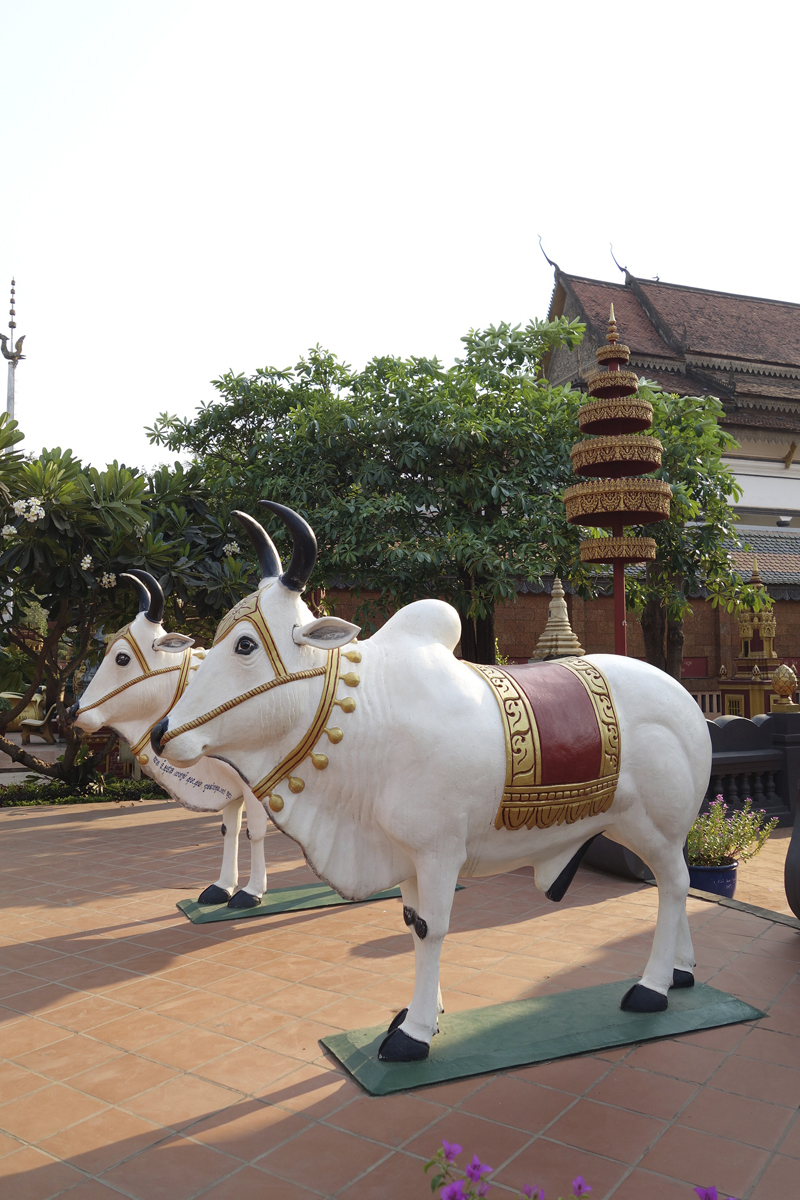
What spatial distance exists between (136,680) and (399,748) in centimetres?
268

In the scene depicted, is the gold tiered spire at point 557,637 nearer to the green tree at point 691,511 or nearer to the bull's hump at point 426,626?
the green tree at point 691,511


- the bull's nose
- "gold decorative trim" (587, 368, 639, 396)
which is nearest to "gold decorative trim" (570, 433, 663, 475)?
"gold decorative trim" (587, 368, 639, 396)

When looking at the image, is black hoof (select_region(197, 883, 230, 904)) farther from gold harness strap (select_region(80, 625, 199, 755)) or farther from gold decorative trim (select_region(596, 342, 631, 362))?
gold decorative trim (select_region(596, 342, 631, 362))

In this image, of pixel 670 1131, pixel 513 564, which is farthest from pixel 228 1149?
pixel 513 564

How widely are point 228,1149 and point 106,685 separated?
3174 mm

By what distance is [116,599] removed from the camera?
9.60m

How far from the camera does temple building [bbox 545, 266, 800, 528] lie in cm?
1991

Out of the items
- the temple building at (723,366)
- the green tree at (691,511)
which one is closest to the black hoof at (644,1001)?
the green tree at (691,511)

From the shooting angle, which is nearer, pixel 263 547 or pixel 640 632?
pixel 263 547

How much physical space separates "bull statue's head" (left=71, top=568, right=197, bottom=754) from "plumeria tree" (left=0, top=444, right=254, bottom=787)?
3.63 m

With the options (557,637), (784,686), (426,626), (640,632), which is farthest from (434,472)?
(640,632)

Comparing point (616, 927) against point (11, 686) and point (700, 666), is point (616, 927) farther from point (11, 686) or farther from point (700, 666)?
point (700, 666)

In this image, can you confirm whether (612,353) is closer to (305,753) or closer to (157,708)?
(157,708)

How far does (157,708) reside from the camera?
536 cm
